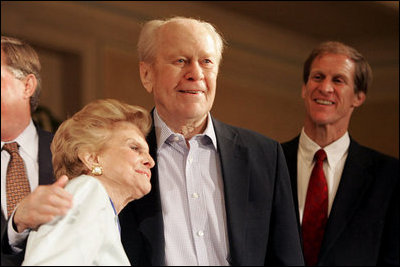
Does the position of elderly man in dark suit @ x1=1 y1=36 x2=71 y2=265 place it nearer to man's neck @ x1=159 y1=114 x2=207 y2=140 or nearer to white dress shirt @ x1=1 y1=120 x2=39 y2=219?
white dress shirt @ x1=1 y1=120 x2=39 y2=219

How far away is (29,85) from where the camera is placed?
1.39 meters

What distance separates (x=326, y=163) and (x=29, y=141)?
74 centimetres

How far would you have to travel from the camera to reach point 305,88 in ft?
6.18

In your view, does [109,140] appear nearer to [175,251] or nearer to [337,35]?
[175,251]

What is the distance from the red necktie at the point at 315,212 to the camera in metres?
1.71

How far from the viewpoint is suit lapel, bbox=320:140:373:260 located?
168 cm

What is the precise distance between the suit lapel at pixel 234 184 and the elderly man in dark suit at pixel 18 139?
336mm

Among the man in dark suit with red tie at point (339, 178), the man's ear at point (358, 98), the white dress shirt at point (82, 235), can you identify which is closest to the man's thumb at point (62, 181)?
the white dress shirt at point (82, 235)

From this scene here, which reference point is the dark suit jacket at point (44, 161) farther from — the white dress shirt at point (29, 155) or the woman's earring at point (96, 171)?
the woman's earring at point (96, 171)

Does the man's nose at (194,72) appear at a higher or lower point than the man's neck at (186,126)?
higher

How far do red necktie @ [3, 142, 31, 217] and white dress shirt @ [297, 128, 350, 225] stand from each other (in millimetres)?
683

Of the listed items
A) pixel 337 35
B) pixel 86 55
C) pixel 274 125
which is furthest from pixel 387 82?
pixel 274 125

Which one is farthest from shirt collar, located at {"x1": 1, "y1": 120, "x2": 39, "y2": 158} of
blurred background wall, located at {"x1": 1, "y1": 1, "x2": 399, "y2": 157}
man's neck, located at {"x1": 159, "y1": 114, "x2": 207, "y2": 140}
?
blurred background wall, located at {"x1": 1, "y1": 1, "x2": 399, "y2": 157}

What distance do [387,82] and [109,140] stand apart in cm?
264
